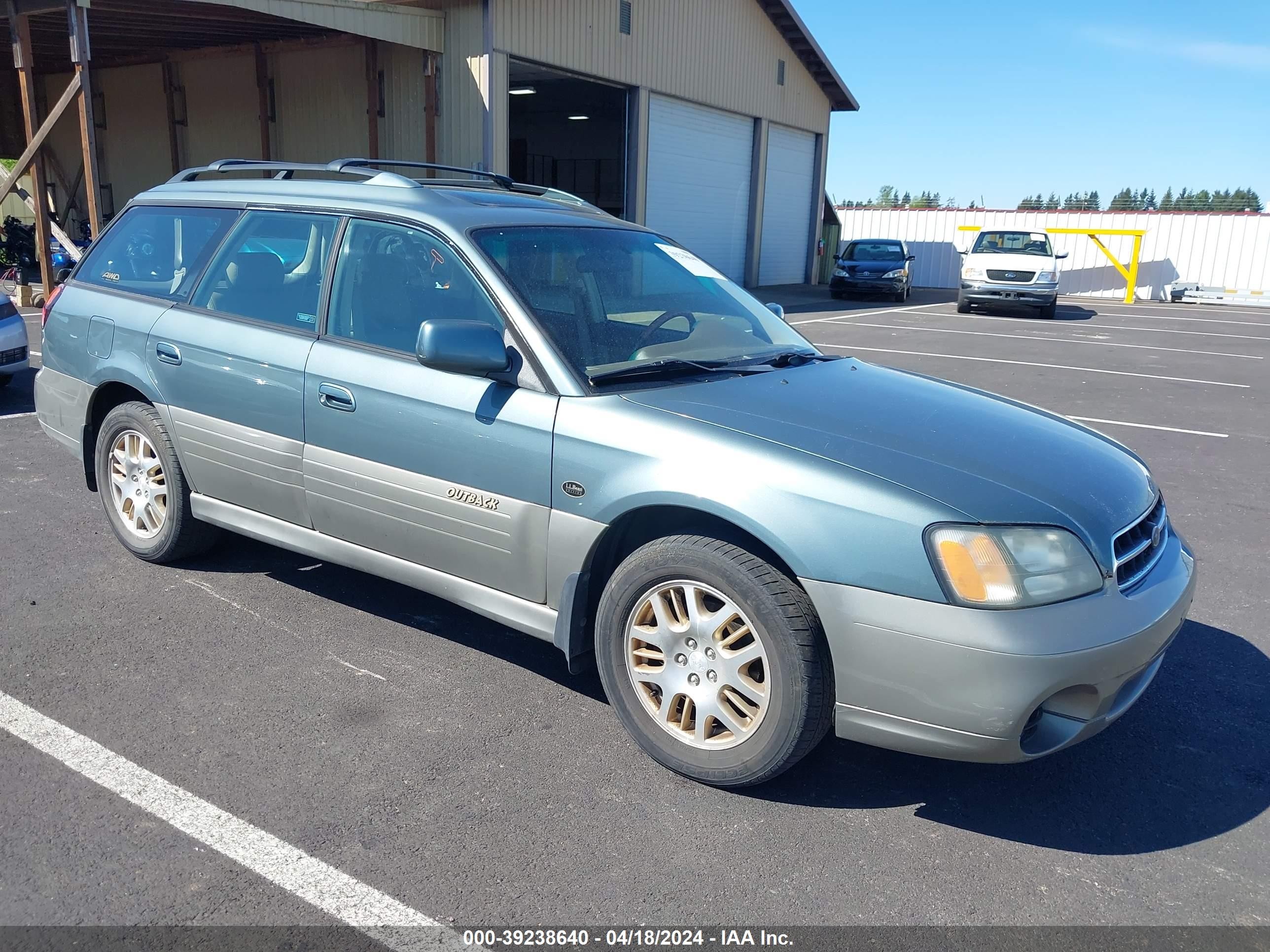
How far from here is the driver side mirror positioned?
10.6ft

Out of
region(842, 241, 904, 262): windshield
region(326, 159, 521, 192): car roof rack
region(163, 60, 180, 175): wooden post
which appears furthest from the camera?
region(842, 241, 904, 262): windshield

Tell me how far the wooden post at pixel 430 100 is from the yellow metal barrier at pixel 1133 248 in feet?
62.4

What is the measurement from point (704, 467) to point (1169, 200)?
55.7m

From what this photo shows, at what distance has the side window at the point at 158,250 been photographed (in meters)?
4.46

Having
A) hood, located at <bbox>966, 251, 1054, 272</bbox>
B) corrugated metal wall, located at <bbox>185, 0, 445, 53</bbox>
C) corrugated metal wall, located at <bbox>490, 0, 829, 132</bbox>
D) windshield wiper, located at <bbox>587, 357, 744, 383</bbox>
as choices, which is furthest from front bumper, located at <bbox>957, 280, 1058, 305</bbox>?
windshield wiper, located at <bbox>587, 357, 744, 383</bbox>

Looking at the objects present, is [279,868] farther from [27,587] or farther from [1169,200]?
[1169,200]

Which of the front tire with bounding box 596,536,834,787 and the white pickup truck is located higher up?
the white pickup truck

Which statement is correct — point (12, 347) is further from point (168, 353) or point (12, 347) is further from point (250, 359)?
point (250, 359)

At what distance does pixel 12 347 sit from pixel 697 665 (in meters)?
7.59

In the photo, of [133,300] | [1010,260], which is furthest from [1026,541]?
[1010,260]

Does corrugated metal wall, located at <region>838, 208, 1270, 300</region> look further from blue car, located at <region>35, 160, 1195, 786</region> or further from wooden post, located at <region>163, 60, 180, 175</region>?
blue car, located at <region>35, 160, 1195, 786</region>

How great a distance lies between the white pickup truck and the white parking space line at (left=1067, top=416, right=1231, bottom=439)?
41.8 ft

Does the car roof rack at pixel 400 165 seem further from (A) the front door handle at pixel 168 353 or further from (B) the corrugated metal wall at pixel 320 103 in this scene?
(B) the corrugated metal wall at pixel 320 103

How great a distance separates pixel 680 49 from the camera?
2039cm
